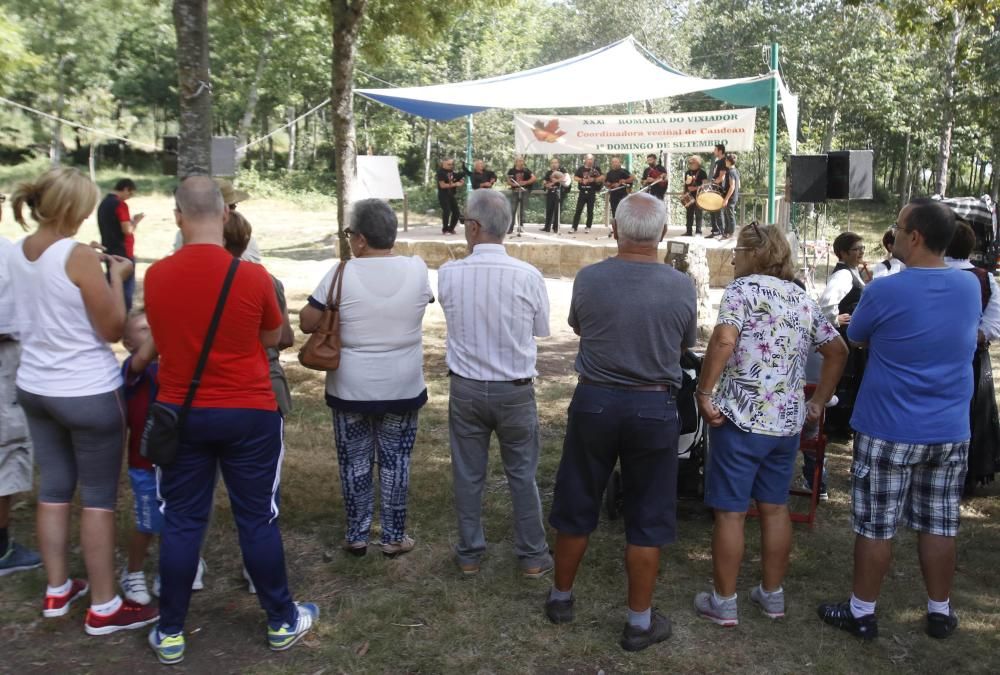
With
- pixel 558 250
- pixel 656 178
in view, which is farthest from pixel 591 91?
pixel 558 250

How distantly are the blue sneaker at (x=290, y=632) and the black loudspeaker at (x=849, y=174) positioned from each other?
6.54 meters

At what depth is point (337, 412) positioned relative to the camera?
3.61m

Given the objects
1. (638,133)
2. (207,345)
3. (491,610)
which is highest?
(638,133)

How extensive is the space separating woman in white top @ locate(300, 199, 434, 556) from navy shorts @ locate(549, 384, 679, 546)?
0.81 m

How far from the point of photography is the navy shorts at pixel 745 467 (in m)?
3.13

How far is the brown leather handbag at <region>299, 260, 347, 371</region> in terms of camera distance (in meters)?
3.44

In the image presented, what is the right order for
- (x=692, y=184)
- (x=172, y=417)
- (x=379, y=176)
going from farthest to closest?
1. (x=379, y=176)
2. (x=692, y=184)
3. (x=172, y=417)

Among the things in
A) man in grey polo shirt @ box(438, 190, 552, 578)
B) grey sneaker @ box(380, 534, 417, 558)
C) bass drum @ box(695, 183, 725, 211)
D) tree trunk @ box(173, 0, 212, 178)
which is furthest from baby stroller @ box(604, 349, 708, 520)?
bass drum @ box(695, 183, 725, 211)

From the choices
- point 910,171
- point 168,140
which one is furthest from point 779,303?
point 910,171

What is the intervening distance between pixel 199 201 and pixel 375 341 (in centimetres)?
99

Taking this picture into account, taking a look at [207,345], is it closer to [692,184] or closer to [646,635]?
[646,635]

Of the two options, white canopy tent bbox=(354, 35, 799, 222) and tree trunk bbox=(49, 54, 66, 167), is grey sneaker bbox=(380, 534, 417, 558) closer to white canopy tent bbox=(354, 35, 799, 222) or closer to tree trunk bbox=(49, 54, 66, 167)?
white canopy tent bbox=(354, 35, 799, 222)

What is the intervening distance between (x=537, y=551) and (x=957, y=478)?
64.6 inches

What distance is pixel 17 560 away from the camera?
3660 millimetres
